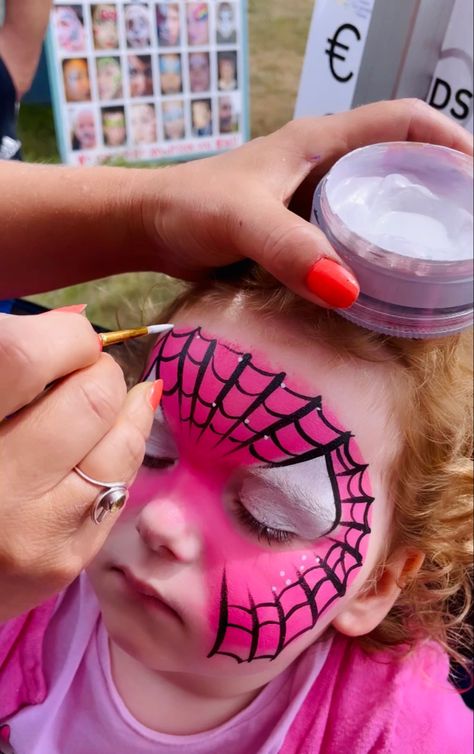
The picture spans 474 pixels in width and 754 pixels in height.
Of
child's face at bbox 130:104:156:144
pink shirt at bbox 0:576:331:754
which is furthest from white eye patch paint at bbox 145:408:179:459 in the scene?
child's face at bbox 130:104:156:144

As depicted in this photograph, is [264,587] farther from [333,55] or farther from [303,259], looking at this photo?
[333,55]

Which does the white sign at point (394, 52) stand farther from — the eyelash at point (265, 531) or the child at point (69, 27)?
the child at point (69, 27)

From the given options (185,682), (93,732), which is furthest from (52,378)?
(93,732)

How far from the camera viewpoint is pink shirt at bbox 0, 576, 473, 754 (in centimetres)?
96

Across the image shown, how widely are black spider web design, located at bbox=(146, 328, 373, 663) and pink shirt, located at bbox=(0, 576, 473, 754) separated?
18 centimetres

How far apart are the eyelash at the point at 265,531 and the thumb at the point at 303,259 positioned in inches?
10.0

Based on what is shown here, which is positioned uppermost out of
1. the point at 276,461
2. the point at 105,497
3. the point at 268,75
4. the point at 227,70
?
the point at 105,497

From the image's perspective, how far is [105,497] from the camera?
645 mm

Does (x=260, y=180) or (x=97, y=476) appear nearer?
(x=97, y=476)

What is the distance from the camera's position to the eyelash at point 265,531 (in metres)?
0.83

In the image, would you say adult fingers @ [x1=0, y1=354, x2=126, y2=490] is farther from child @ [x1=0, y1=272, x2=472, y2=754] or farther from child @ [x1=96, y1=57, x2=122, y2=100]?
child @ [x1=96, y1=57, x2=122, y2=100]

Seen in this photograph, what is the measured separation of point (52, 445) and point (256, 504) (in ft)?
0.95

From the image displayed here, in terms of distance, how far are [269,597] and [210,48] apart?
2.53 meters

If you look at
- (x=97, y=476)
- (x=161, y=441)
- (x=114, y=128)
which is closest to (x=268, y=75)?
(x=114, y=128)
